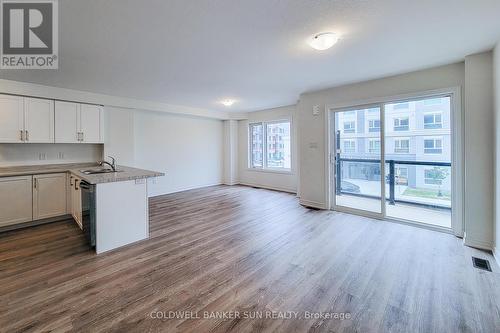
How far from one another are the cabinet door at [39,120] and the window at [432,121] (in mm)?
6651

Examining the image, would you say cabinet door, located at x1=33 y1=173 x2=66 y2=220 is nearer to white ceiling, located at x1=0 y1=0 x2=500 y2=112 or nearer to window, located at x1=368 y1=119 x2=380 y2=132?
white ceiling, located at x1=0 y1=0 x2=500 y2=112

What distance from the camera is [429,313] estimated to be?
5.83 feet

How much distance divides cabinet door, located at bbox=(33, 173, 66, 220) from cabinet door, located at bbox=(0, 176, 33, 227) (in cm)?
8

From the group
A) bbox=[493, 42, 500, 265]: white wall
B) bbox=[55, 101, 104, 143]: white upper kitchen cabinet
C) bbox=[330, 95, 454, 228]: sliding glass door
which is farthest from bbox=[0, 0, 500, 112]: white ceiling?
bbox=[330, 95, 454, 228]: sliding glass door

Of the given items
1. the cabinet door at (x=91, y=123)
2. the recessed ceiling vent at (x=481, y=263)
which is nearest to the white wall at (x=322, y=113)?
the recessed ceiling vent at (x=481, y=263)

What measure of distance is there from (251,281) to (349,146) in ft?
11.1

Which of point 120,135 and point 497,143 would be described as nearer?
point 497,143

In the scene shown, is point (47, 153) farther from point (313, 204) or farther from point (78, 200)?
point (313, 204)

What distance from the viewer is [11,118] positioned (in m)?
3.81

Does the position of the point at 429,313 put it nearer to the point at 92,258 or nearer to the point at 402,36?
the point at 402,36

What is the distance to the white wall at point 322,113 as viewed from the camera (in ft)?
11.9

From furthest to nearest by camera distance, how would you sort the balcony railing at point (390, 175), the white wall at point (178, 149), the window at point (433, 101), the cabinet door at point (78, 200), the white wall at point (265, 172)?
1. the white wall at point (265, 172)
2. the white wall at point (178, 149)
3. the balcony railing at point (390, 175)
4. the window at point (433, 101)
5. the cabinet door at point (78, 200)

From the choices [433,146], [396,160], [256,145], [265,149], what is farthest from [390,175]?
[256,145]

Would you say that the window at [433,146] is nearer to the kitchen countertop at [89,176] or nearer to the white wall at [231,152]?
the kitchen countertop at [89,176]
